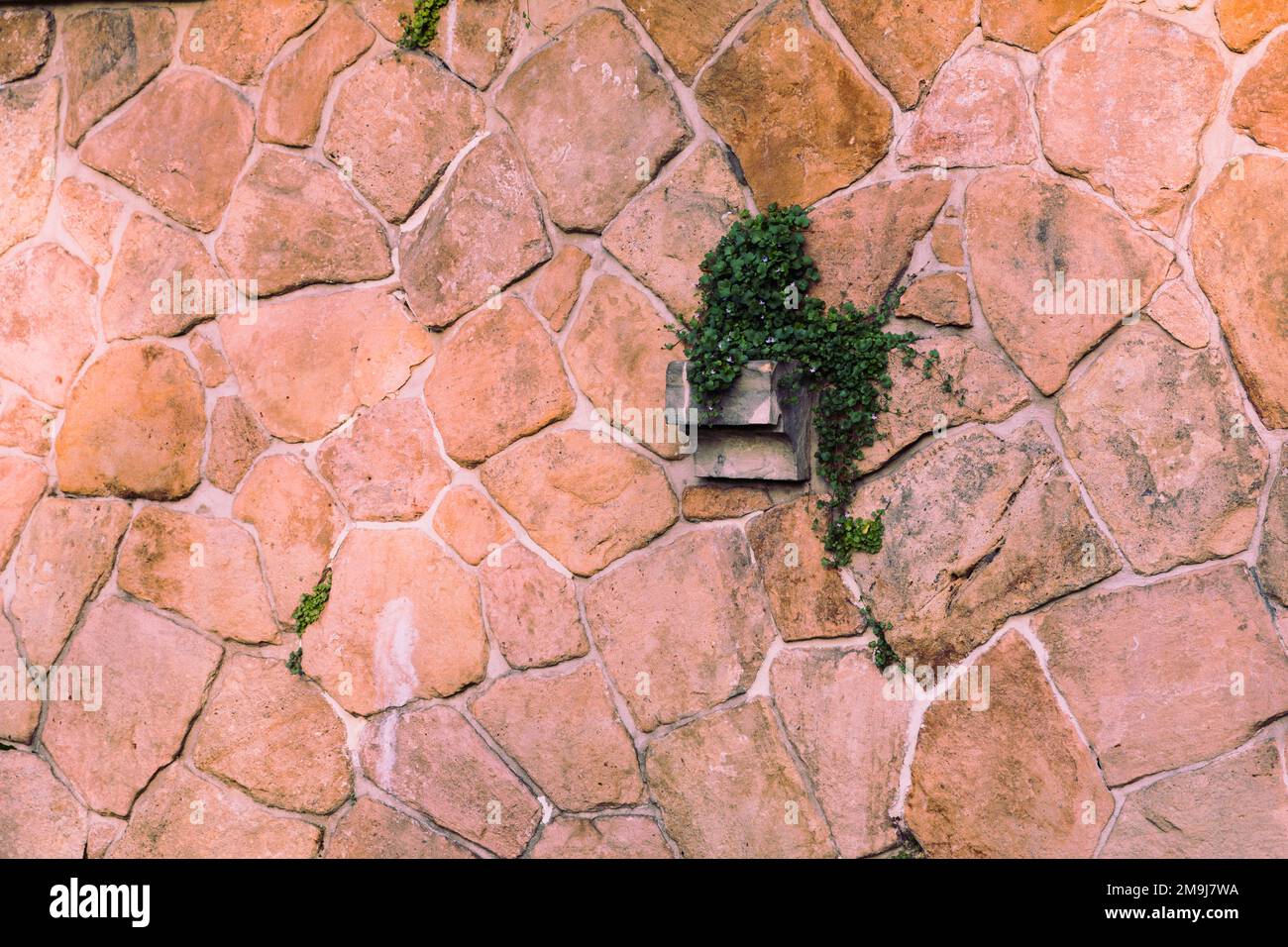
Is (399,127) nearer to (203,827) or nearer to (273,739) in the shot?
(273,739)

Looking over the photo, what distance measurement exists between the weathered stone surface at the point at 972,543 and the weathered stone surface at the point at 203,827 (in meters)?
2.26

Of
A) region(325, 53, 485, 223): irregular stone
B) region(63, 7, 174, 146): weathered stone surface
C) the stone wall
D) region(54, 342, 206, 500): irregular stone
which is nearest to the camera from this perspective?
the stone wall

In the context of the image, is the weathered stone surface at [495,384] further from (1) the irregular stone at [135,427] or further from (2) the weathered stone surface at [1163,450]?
(2) the weathered stone surface at [1163,450]

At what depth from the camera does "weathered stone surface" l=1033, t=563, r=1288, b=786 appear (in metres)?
3.01

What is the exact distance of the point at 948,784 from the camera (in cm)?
330

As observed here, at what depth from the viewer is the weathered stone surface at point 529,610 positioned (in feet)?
12.4

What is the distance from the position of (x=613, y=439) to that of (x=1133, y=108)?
1810 mm

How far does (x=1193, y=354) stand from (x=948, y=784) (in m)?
1.39

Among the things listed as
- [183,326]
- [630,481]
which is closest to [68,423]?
[183,326]

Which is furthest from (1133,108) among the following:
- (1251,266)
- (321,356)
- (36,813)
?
(36,813)

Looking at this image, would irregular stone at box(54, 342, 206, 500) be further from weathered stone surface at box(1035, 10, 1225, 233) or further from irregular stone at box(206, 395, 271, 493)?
weathered stone surface at box(1035, 10, 1225, 233)

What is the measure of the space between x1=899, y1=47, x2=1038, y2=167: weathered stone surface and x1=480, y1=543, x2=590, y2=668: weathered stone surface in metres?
1.76

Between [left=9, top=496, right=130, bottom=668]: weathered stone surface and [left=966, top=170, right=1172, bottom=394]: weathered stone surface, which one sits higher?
[left=966, top=170, right=1172, bottom=394]: weathered stone surface

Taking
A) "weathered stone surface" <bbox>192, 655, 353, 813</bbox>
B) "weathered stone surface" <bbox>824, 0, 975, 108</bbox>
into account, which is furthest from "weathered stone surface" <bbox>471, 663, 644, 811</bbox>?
"weathered stone surface" <bbox>824, 0, 975, 108</bbox>
